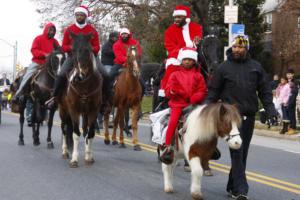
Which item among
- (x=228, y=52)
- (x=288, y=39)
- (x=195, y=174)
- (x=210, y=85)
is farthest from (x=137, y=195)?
(x=288, y=39)

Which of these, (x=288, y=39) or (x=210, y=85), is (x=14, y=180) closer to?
(x=210, y=85)

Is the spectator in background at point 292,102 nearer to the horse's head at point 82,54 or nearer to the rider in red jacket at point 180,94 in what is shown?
the horse's head at point 82,54

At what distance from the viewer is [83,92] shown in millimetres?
11078

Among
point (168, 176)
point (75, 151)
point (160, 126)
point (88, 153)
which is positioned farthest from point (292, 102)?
point (168, 176)

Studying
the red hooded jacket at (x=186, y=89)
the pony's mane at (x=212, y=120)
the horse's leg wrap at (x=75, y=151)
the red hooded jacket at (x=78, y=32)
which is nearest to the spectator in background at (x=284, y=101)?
the red hooded jacket at (x=78, y=32)

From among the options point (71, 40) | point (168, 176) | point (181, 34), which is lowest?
point (168, 176)

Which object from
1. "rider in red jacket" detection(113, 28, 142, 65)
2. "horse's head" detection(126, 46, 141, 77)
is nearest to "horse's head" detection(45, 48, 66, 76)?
"horse's head" detection(126, 46, 141, 77)

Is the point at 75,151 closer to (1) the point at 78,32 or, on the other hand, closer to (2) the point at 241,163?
(1) the point at 78,32

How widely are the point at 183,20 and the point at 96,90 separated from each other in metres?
2.17

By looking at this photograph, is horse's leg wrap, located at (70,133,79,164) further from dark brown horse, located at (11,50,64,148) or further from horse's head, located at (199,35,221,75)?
horse's head, located at (199,35,221,75)

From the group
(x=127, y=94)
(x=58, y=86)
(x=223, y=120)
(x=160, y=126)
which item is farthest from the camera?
(x=127, y=94)

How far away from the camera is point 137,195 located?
8281 millimetres

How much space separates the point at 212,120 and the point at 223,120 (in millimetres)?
136

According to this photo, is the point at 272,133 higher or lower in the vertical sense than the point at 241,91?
lower
